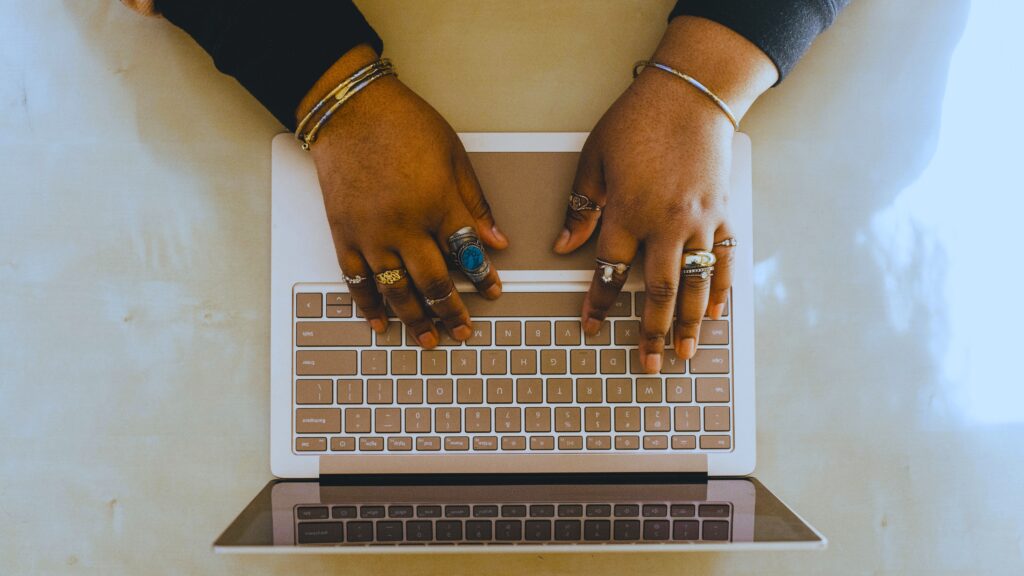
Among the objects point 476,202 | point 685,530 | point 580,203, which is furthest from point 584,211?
point 685,530

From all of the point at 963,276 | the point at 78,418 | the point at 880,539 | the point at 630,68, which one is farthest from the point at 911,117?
the point at 78,418

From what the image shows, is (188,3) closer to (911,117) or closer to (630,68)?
(630,68)

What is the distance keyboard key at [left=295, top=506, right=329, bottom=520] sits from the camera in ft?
1.94

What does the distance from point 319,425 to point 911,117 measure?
28.7 inches

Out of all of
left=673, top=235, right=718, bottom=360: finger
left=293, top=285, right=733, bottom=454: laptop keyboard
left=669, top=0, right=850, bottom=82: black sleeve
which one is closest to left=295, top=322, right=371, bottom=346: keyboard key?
→ left=293, top=285, right=733, bottom=454: laptop keyboard

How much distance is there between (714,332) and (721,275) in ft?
0.20

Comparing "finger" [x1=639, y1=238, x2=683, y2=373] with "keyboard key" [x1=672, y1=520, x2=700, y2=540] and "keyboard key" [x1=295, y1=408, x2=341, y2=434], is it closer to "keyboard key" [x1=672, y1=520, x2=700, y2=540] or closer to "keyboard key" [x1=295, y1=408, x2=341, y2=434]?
"keyboard key" [x1=672, y1=520, x2=700, y2=540]

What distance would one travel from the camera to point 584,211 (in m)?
0.66

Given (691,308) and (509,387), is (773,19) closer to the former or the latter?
(691,308)

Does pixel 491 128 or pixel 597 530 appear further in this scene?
pixel 491 128

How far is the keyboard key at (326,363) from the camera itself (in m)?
0.67

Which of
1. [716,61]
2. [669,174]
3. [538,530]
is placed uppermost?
[716,61]

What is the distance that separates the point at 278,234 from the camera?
68 centimetres

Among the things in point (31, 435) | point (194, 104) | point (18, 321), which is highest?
point (194, 104)
